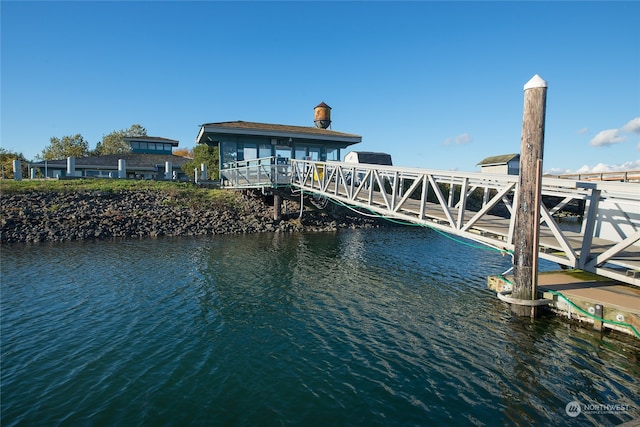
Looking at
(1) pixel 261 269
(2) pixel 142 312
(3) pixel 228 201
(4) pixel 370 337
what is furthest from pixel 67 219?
(4) pixel 370 337

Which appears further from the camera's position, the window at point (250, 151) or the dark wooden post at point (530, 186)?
the window at point (250, 151)

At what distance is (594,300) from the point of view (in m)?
9.00

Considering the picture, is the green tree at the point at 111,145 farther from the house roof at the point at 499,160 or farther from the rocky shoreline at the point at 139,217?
the house roof at the point at 499,160

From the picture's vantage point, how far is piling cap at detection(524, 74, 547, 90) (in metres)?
9.05

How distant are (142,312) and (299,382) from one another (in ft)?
19.8

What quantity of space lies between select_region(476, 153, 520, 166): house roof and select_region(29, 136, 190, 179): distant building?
1625 inches

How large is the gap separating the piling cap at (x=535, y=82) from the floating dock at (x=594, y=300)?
18.3 feet

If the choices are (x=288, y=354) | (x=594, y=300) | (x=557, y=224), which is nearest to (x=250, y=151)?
(x=288, y=354)

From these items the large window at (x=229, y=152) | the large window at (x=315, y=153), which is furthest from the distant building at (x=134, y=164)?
the large window at (x=315, y=153)

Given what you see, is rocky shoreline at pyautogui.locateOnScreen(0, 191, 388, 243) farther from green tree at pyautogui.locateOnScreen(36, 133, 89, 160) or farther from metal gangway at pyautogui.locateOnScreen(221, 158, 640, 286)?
green tree at pyautogui.locateOnScreen(36, 133, 89, 160)

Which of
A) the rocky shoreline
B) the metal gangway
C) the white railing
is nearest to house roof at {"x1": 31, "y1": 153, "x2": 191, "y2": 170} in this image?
the rocky shoreline

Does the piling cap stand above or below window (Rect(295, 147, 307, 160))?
below

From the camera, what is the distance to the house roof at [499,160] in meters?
45.5

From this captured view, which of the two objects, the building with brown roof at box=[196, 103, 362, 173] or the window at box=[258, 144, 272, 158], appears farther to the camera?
the window at box=[258, 144, 272, 158]
